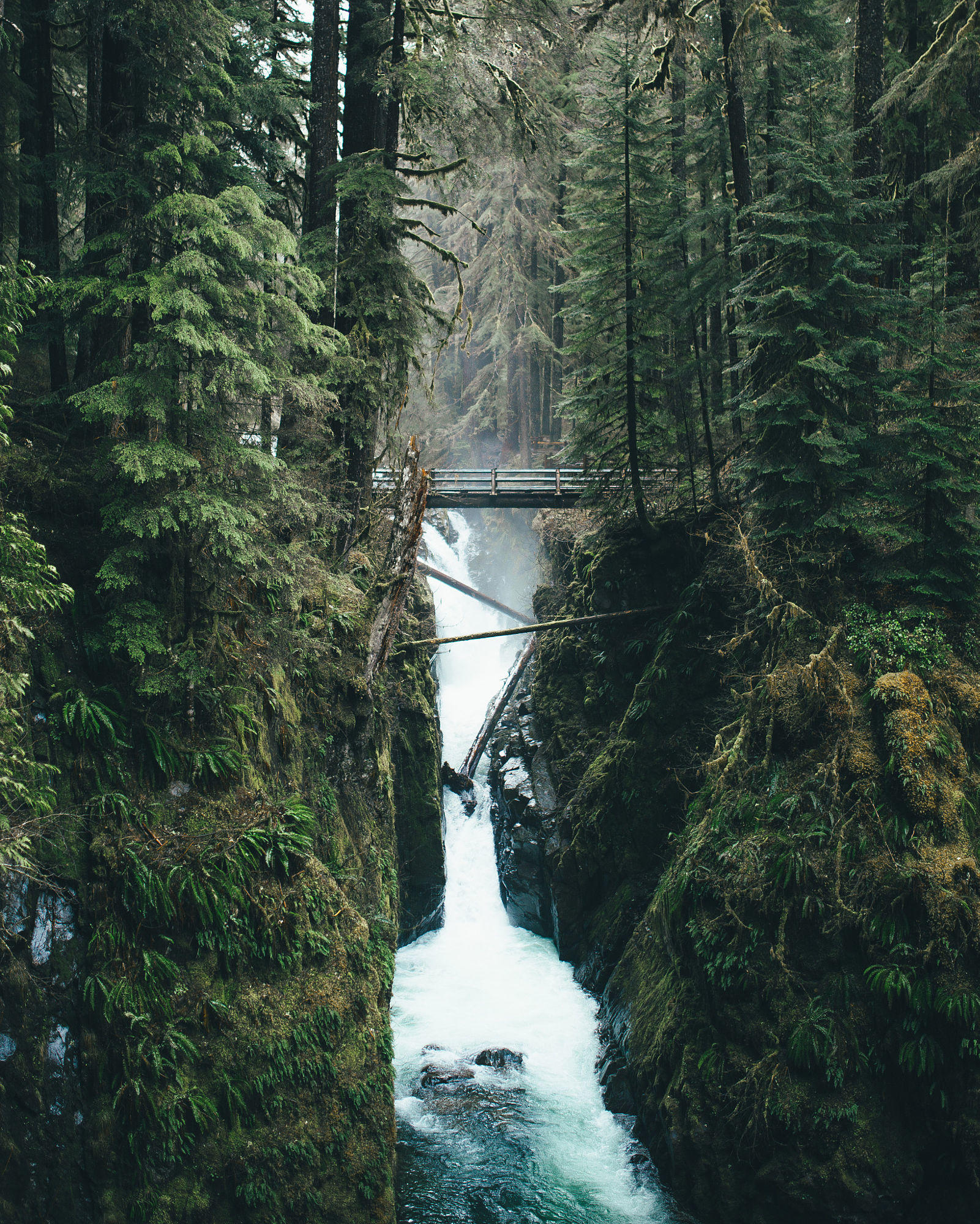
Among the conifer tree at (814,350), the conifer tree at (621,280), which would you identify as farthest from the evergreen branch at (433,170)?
the conifer tree at (814,350)

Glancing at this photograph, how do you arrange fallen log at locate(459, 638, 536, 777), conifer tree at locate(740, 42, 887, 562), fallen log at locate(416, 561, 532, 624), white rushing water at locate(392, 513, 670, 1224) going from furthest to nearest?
fallen log at locate(416, 561, 532, 624), fallen log at locate(459, 638, 536, 777), conifer tree at locate(740, 42, 887, 562), white rushing water at locate(392, 513, 670, 1224)

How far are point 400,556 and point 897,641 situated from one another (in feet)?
21.8

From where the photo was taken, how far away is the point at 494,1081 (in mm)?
11219

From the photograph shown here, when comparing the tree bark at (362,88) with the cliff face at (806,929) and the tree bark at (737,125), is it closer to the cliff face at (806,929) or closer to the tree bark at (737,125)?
the tree bark at (737,125)

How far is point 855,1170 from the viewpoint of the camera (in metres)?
7.66

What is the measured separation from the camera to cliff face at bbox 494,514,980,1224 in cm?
764

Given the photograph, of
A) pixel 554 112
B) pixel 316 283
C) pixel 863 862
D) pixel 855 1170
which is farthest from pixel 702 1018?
pixel 554 112

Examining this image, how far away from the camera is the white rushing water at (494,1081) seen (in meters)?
9.19

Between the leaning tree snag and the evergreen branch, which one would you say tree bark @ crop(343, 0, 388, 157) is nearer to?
the evergreen branch

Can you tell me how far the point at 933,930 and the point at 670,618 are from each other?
7023 mm

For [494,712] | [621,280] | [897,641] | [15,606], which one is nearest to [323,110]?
[621,280]

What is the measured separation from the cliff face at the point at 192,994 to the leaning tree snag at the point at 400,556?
166 cm

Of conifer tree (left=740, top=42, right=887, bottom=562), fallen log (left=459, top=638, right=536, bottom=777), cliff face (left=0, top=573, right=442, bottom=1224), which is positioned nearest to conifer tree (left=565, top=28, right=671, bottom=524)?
conifer tree (left=740, top=42, right=887, bottom=562)

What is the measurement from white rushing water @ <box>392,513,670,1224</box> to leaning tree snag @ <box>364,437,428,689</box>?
6102 millimetres
